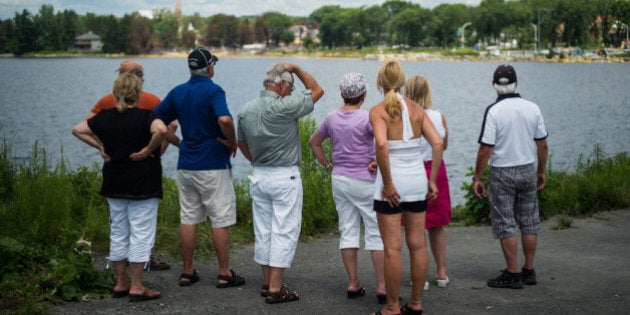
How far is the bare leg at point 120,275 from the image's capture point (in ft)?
20.9

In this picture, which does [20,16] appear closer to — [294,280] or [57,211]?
[57,211]

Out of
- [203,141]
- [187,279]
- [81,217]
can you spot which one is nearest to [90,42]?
[81,217]

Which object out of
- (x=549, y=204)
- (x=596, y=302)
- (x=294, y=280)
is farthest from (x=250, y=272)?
(x=549, y=204)

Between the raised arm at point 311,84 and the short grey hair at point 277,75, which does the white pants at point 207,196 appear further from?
the raised arm at point 311,84

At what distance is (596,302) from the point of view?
20.3 ft

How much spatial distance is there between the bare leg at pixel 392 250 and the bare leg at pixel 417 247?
93 millimetres

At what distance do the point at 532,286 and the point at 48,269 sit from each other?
15.0 ft

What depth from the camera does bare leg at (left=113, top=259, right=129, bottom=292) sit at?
250 inches

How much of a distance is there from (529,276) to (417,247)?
5.73ft

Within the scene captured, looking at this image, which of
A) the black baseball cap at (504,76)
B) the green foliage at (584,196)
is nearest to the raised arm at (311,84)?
the black baseball cap at (504,76)

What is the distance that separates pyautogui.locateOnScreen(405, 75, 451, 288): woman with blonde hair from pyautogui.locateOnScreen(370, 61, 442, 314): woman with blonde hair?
64 cm

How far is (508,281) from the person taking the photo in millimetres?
6750

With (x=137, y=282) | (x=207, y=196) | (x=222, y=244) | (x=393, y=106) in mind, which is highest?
(x=393, y=106)

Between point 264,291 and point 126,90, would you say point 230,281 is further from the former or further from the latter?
point 126,90
